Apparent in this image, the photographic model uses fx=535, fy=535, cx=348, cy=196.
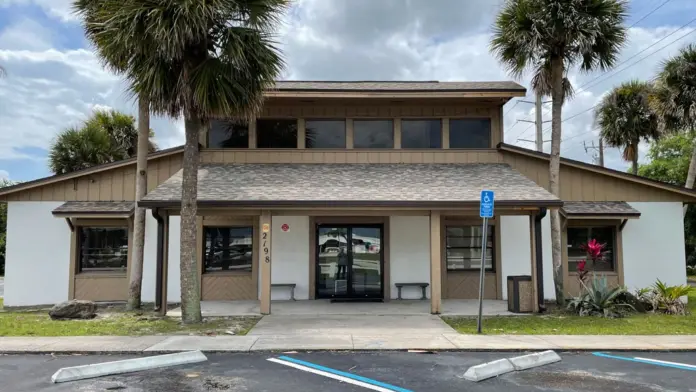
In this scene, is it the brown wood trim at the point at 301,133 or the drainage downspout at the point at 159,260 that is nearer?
the drainage downspout at the point at 159,260

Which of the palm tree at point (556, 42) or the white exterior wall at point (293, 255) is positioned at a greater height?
the palm tree at point (556, 42)

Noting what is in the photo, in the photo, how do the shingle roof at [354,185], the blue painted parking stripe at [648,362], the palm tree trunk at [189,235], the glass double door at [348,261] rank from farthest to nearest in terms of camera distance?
the glass double door at [348,261]
the shingle roof at [354,185]
the palm tree trunk at [189,235]
the blue painted parking stripe at [648,362]

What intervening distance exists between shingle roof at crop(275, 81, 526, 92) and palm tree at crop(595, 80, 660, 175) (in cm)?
931

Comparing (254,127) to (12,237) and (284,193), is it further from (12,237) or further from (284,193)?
(12,237)

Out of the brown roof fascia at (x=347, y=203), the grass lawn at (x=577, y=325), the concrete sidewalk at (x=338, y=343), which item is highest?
the brown roof fascia at (x=347, y=203)

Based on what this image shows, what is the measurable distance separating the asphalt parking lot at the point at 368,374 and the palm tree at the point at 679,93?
1112 centimetres

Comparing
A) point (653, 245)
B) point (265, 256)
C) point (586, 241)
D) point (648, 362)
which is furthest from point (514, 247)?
point (648, 362)

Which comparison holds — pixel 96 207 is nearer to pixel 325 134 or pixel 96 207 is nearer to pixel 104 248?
pixel 104 248

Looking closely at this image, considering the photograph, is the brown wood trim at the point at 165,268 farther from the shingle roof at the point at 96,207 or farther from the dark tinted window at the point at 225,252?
the dark tinted window at the point at 225,252

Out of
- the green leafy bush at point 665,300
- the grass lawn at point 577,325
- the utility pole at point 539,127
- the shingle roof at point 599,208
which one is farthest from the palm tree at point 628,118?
the grass lawn at point 577,325

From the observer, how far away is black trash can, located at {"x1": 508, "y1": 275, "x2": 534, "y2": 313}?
13200 mm

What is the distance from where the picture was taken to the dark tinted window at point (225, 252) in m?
15.8

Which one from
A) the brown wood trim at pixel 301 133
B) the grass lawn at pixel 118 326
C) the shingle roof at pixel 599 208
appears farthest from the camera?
the brown wood trim at pixel 301 133

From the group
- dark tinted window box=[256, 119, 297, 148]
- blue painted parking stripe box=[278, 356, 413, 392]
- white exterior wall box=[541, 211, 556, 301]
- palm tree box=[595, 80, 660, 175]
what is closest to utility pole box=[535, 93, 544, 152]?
palm tree box=[595, 80, 660, 175]
